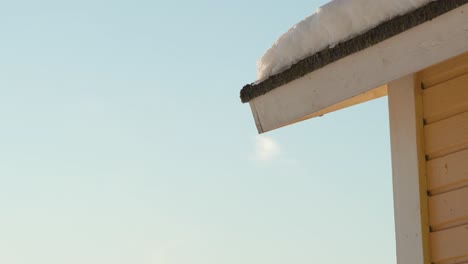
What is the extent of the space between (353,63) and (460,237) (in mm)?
685

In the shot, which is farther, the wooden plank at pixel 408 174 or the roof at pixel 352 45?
the wooden plank at pixel 408 174

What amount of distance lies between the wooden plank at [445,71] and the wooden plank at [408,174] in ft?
0.18

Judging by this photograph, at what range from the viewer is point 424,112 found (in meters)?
3.58

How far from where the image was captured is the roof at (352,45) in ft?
9.55

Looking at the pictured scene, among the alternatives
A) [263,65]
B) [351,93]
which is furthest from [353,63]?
[263,65]

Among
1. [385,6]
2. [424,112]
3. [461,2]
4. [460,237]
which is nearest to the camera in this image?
[461,2]

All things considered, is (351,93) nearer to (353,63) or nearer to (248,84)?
(353,63)

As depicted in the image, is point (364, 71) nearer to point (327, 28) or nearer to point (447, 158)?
point (327, 28)

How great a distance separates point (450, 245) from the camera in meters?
3.37

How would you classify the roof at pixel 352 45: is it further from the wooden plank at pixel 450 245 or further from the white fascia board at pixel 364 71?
the wooden plank at pixel 450 245

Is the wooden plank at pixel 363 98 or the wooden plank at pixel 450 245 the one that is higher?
the wooden plank at pixel 363 98

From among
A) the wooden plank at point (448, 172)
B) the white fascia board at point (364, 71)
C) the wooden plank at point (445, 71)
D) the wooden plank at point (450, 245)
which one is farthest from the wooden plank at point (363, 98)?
the wooden plank at point (450, 245)

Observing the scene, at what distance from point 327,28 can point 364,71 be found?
22cm

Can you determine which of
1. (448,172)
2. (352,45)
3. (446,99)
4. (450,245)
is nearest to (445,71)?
(446,99)
